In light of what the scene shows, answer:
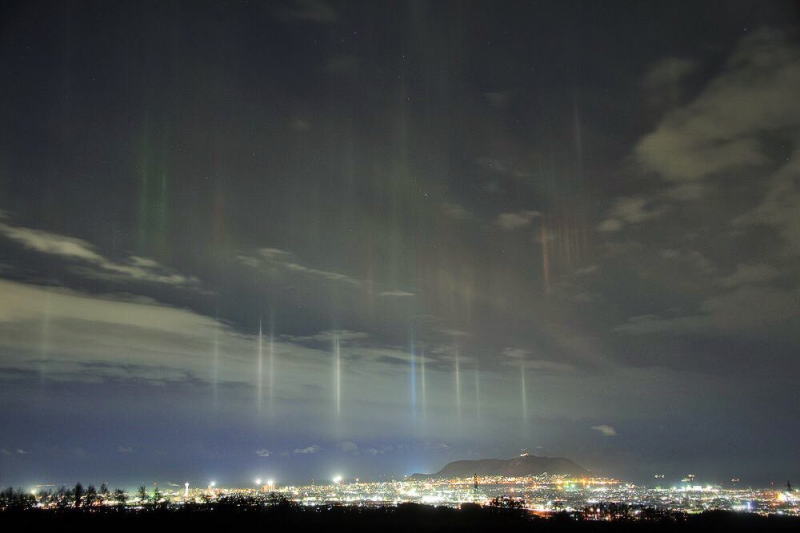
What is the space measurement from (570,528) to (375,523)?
2613 cm

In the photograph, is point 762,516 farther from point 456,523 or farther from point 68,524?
point 68,524

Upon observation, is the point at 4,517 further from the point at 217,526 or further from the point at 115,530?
the point at 217,526

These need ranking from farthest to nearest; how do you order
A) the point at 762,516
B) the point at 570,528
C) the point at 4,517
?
the point at 762,516 < the point at 4,517 < the point at 570,528

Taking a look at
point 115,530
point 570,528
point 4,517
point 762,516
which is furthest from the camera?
point 762,516

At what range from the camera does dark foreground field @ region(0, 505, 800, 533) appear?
7262 centimetres

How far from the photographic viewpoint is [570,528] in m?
74.5

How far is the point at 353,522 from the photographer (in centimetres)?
8144

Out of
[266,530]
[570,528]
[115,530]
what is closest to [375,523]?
[266,530]

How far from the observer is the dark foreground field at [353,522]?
7262 cm

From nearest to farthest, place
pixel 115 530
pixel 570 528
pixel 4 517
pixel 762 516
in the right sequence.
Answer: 1. pixel 115 530
2. pixel 570 528
3. pixel 4 517
4. pixel 762 516

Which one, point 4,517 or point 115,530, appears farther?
point 4,517

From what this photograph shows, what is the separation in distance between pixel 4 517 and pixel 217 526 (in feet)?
99.2

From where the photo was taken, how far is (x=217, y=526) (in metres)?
76.9

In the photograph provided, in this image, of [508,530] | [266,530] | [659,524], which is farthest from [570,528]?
[266,530]
